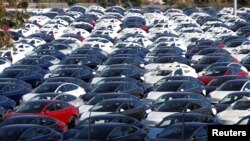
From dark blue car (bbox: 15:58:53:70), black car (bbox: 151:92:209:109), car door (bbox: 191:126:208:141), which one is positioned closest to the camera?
car door (bbox: 191:126:208:141)

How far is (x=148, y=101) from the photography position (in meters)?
27.1

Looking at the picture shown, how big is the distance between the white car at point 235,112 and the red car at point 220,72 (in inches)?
304

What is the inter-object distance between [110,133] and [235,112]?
5.42 metres

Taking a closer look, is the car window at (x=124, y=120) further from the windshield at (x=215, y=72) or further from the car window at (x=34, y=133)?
the windshield at (x=215, y=72)

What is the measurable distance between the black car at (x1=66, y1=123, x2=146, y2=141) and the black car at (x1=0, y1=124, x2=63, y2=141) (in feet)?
2.36

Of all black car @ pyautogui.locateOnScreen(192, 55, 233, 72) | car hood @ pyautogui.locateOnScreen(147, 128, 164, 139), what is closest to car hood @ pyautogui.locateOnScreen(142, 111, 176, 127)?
car hood @ pyautogui.locateOnScreen(147, 128, 164, 139)

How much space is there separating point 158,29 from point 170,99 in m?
30.3

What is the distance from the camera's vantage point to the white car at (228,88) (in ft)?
88.8

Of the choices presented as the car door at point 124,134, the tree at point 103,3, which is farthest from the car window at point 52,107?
the tree at point 103,3

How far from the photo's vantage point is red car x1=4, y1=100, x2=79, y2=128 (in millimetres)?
24062

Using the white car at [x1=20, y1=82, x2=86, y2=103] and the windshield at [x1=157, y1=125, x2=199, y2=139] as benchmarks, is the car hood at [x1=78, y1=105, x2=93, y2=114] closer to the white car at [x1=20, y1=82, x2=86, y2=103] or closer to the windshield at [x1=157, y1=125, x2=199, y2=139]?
the white car at [x1=20, y1=82, x2=86, y2=103]

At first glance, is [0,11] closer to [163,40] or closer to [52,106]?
[52,106]

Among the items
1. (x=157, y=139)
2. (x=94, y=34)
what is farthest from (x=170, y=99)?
(x=94, y=34)

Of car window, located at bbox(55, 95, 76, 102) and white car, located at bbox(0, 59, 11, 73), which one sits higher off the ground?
car window, located at bbox(55, 95, 76, 102)
